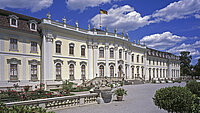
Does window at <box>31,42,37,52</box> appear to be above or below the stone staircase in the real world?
above

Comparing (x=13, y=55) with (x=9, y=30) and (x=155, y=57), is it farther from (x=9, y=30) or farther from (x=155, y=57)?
(x=155, y=57)

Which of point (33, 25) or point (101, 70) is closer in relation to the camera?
point (33, 25)

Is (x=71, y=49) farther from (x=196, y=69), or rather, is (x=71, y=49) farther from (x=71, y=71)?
(x=196, y=69)

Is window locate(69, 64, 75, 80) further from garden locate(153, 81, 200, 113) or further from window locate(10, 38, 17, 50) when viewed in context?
garden locate(153, 81, 200, 113)

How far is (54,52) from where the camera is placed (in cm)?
2456

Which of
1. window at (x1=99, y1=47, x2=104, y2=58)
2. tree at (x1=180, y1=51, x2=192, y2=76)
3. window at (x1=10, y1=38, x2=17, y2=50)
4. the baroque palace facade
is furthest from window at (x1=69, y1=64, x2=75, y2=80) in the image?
tree at (x1=180, y1=51, x2=192, y2=76)

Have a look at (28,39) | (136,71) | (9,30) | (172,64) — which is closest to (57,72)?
(28,39)

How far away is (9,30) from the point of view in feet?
66.2

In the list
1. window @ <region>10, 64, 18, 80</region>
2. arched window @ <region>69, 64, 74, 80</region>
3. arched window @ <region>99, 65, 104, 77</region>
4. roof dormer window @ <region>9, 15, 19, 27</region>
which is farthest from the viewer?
arched window @ <region>99, 65, 104, 77</region>

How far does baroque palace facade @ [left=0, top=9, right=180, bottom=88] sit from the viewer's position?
2050 cm

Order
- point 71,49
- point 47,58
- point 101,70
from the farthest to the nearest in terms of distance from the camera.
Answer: point 101,70 < point 71,49 < point 47,58

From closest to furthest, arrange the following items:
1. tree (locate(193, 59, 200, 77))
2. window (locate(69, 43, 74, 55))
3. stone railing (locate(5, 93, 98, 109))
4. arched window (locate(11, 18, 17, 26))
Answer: stone railing (locate(5, 93, 98, 109))
arched window (locate(11, 18, 17, 26))
window (locate(69, 43, 74, 55))
tree (locate(193, 59, 200, 77))

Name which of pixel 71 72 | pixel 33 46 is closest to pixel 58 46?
pixel 33 46

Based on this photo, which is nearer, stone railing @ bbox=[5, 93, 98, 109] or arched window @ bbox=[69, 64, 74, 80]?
stone railing @ bbox=[5, 93, 98, 109]
